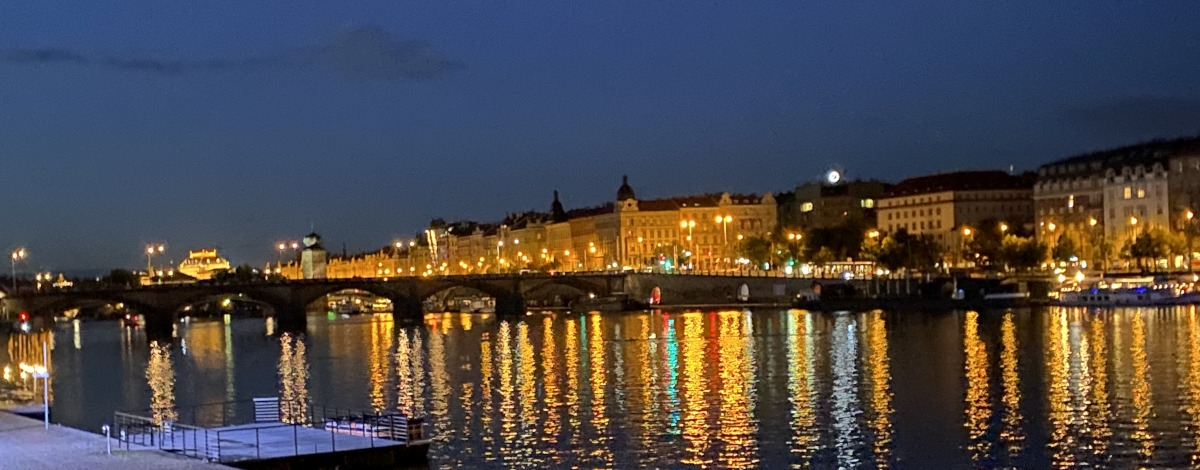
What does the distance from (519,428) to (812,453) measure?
26.4 ft

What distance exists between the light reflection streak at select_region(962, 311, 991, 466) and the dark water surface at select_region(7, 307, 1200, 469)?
9 cm

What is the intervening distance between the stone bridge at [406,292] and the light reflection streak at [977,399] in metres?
47.1

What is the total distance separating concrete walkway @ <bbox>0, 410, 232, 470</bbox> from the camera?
→ 25.2m

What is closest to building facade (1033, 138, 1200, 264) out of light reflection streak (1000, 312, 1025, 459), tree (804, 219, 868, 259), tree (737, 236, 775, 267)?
tree (804, 219, 868, 259)

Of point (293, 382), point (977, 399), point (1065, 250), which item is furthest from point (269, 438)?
point (1065, 250)

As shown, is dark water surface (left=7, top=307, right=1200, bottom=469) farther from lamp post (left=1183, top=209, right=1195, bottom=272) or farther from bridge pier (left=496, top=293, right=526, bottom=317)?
bridge pier (left=496, top=293, right=526, bottom=317)

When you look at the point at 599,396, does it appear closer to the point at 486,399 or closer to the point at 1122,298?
the point at 486,399

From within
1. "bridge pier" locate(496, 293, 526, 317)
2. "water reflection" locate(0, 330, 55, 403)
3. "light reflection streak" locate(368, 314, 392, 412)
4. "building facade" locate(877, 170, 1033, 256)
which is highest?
"building facade" locate(877, 170, 1033, 256)

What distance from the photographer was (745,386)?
46344 mm

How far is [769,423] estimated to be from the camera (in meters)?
37.3

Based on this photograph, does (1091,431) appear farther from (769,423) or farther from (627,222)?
(627,222)

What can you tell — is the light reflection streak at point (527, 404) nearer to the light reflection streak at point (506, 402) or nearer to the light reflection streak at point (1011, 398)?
the light reflection streak at point (506, 402)

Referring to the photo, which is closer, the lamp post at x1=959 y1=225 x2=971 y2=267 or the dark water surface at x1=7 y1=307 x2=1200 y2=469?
the dark water surface at x1=7 y1=307 x2=1200 y2=469

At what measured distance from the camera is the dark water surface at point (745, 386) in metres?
33.1
